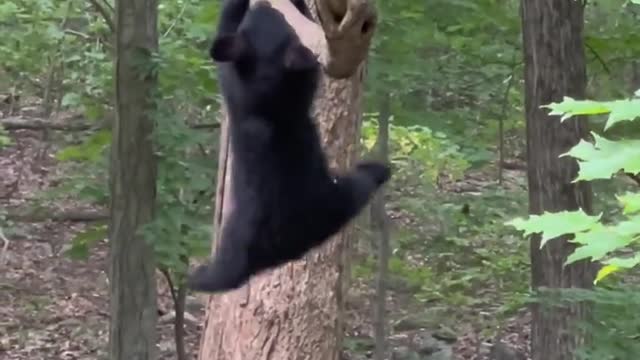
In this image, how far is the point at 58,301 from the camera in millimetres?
11055

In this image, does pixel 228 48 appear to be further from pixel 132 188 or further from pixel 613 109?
pixel 132 188

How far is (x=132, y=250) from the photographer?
8.16 m

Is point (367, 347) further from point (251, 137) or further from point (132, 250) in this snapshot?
point (251, 137)

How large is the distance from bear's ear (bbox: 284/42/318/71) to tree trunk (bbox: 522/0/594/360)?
3.36 metres

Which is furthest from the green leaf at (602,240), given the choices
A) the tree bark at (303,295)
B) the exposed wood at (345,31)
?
the tree bark at (303,295)

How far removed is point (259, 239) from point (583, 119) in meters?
3.42

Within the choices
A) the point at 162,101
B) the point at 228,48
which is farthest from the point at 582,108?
the point at 162,101

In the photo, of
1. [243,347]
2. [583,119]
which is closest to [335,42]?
[243,347]

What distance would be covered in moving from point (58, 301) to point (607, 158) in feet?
32.8

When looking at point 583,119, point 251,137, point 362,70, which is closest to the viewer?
point 251,137

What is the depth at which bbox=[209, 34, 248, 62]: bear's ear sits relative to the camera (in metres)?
3.16

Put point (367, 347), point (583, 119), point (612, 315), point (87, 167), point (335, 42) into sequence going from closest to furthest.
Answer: point (335, 42)
point (612, 315)
point (583, 119)
point (87, 167)
point (367, 347)

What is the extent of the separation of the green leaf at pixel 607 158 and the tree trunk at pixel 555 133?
446 cm

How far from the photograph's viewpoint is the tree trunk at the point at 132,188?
7.79 meters
